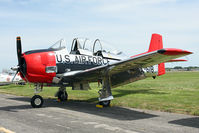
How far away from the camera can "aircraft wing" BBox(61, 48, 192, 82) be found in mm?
5814

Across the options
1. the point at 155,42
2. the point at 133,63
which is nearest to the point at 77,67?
the point at 133,63

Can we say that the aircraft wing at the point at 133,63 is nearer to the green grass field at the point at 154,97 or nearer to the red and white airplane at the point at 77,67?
the red and white airplane at the point at 77,67

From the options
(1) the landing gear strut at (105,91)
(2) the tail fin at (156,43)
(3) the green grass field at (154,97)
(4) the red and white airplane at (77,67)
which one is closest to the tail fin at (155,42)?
(2) the tail fin at (156,43)

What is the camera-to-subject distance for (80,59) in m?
10.1

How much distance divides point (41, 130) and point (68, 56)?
16.7 ft

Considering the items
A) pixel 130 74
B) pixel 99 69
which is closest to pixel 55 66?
pixel 99 69

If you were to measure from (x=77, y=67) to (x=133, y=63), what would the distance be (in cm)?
335

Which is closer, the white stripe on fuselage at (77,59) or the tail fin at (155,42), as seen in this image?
the white stripe on fuselage at (77,59)

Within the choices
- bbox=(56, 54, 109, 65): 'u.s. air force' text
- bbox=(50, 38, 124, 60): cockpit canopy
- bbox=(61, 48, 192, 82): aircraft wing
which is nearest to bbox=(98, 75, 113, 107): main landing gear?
bbox=(61, 48, 192, 82): aircraft wing

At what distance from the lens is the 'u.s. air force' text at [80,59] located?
374 inches

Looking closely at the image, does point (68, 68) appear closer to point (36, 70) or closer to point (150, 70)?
point (36, 70)

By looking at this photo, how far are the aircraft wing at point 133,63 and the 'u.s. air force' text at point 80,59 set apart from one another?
0.67 metres

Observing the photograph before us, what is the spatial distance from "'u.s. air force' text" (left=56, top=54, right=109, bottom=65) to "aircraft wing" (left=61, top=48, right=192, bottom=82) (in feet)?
2.20

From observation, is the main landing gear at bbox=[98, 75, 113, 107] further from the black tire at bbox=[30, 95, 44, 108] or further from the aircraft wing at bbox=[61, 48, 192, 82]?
the black tire at bbox=[30, 95, 44, 108]
